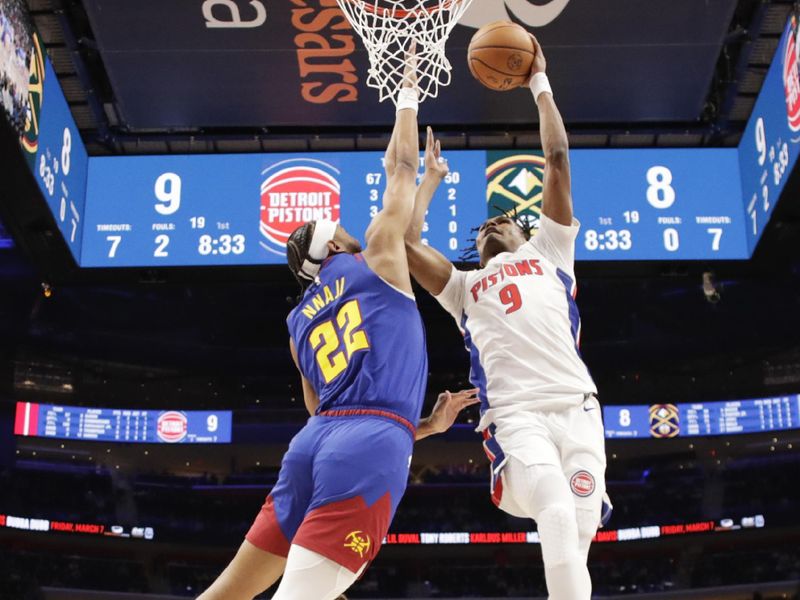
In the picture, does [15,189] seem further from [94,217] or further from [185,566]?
[185,566]

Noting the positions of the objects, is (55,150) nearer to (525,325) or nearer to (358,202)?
(358,202)

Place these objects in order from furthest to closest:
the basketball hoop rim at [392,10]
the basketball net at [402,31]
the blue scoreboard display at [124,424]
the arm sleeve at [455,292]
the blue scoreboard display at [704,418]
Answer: the blue scoreboard display at [124,424] < the blue scoreboard display at [704,418] < the basketball hoop rim at [392,10] < the basketball net at [402,31] < the arm sleeve at [455,292]

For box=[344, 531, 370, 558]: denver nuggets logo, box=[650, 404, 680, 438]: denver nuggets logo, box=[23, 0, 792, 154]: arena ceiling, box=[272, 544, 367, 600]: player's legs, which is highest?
box=[23, 0, 792, 154]: arena ceiling

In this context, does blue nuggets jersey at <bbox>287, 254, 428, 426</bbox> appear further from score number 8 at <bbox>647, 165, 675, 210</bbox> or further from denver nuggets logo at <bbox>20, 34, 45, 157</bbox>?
score number 8 at <bbox>647, 165, 675, 210</bbox>

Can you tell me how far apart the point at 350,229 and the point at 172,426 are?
8.79 meters

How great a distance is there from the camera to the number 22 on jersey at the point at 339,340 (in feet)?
13.2

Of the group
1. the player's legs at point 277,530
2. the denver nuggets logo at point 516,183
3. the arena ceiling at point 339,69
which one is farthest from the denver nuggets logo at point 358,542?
the denver nuggets logo at point 516,183

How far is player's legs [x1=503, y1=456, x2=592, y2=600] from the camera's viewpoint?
4.07m

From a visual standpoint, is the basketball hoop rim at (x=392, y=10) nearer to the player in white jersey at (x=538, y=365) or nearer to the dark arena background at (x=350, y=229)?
the dark arena background at (x=350, y=229)

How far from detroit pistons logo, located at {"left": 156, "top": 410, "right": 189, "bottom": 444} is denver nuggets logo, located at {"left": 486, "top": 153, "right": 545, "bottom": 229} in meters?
9.25

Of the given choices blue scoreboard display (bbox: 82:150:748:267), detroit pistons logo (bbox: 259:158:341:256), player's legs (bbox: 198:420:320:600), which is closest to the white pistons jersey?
player's legs (bbox: 198:420:320:600)

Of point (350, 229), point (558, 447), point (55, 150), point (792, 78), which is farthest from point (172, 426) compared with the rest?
point (558, 447)

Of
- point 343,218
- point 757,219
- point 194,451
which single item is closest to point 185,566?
point 194,451

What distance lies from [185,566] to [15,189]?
11798 mm
